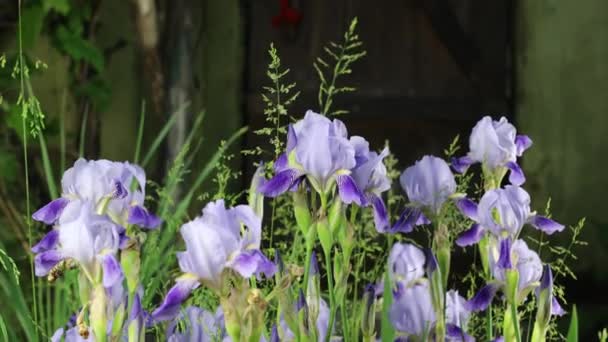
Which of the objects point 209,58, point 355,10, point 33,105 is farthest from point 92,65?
point 33,105

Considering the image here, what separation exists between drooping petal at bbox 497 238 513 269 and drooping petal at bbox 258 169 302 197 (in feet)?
0.81

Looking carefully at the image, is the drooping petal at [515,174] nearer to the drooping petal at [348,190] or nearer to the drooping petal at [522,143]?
the drooping petal at [522,143]

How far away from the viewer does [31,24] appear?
145 inches

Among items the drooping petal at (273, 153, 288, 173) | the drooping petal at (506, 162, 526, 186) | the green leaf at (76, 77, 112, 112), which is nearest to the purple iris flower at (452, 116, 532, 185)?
the drooping petal at (506, 162, 526, 186)

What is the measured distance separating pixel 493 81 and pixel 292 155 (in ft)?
11.2

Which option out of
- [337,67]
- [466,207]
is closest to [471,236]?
[466,207]

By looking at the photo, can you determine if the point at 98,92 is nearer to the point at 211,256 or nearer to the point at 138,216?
the point at 138,216

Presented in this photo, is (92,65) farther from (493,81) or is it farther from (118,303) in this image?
(118,303)

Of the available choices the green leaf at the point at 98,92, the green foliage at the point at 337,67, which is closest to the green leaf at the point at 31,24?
the green leaf at the point at 98,92

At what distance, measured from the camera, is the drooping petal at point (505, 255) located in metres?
1.29

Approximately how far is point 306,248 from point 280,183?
0.12m

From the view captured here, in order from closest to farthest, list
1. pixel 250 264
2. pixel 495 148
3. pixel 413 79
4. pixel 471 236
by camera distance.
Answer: pixel 250 264 < pixel 471 236 < pixel 495 148 < pixel 413 79

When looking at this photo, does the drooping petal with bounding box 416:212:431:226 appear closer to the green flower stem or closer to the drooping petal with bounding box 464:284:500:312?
the drooping petal with bounding box 464:284:500:312

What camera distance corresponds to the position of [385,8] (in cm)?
454
